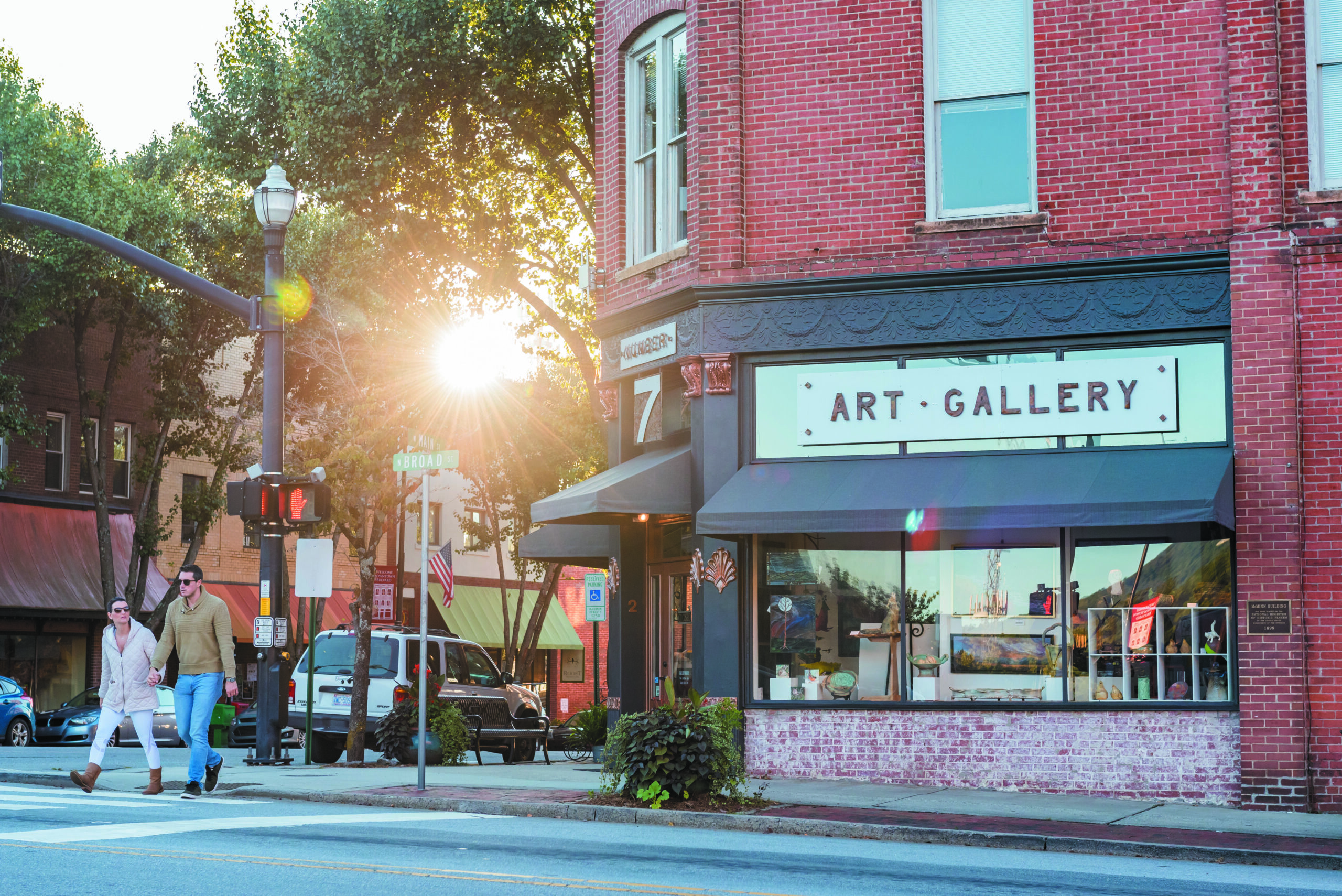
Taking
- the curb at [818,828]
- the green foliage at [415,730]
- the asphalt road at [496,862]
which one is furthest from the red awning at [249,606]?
the asphalt road at [496,862]

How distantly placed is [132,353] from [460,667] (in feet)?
49.9

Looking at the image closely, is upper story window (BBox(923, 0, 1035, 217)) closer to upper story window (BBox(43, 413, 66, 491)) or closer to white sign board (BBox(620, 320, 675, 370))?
white sign board (BBox(620, 320, 675, 370))

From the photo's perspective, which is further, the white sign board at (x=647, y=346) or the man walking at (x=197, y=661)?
the white sign board at (x=647, y=346)

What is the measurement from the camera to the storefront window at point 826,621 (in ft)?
47.0

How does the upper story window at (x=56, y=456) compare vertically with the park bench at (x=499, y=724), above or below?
above

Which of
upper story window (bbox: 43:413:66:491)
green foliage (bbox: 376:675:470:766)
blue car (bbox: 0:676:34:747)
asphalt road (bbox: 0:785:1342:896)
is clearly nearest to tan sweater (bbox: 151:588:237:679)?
asphalt road (bbox: 0:785:1342:896)

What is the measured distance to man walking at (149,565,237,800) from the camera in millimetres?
12242

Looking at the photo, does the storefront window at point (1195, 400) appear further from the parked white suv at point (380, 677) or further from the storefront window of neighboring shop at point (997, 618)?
the parked white suv at point (380, 677)

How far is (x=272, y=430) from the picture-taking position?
15.5 metres

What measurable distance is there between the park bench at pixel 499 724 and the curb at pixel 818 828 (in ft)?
25.7

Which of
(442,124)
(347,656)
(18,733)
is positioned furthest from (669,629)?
(18,733)

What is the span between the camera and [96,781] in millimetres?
13586

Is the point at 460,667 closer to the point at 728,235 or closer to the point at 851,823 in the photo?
the point at 728,235

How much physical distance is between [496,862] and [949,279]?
7.95 m
